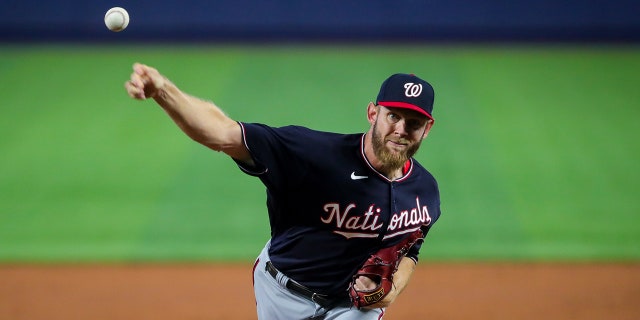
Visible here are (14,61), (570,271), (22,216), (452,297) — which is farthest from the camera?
(14,61)

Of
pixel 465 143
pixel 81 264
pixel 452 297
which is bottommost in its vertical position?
pixel 81 264

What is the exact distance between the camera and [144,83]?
3.40 m

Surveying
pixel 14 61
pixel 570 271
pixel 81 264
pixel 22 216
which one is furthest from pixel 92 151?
pixel 570 271

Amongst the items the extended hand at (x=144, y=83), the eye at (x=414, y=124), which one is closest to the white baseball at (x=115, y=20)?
the extended hand at (x=144, y=83)

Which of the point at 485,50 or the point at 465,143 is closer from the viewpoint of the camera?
the point at 465,143

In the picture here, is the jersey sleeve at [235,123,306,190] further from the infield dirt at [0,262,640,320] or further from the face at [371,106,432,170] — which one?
the infield dirt at [0,262,640,320]

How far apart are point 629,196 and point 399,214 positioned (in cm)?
668

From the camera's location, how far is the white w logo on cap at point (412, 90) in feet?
13.9

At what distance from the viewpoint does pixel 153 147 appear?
463 inches

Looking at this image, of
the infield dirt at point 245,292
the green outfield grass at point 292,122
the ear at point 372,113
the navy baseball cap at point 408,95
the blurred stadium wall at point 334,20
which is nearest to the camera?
the navy baseball cap at point 408,95

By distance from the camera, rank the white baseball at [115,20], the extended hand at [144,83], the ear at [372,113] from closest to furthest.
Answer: the extended hand at [144,83] → the white baseball at [115,20] → the ear at [372,113]

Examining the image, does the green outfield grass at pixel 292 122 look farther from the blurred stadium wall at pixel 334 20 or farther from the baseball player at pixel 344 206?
the baseball player at pixel 344 206

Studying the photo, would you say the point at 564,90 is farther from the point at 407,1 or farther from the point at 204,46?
the point at 204,46

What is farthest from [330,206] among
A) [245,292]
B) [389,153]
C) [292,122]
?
[292,122]
